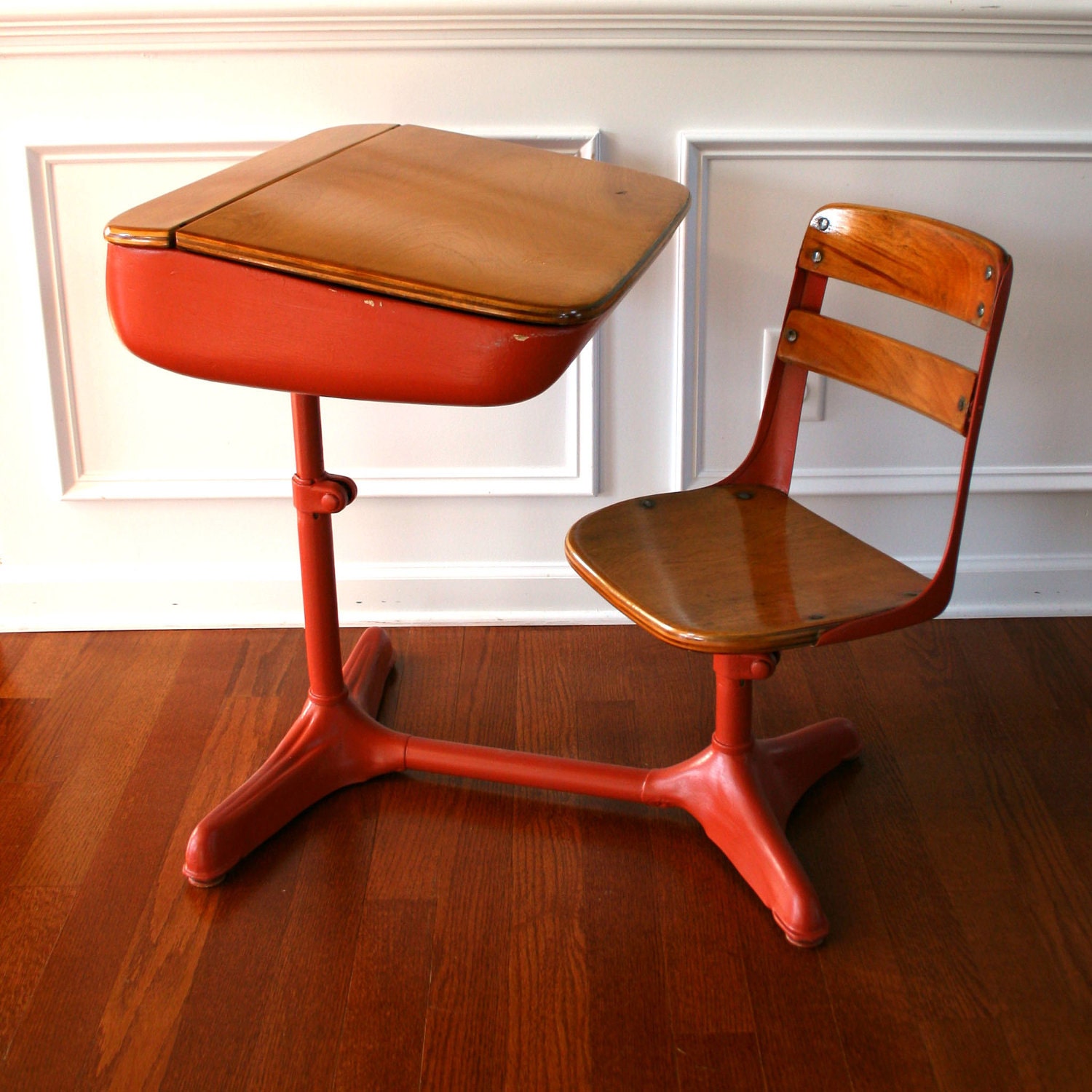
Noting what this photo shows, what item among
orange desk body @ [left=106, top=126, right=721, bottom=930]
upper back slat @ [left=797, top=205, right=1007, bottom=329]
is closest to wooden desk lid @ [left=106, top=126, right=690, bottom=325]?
orange desk body @ [left=106, top=126, right=721, bottom=930]

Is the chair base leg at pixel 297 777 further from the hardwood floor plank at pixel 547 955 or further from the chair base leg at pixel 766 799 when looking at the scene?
the chair base leg at pixel 766 799

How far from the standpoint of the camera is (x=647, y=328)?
1992 millimetres

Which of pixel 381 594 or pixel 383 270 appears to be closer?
pixel 383 270

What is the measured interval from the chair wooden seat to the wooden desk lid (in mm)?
381

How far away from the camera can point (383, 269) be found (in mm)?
1116

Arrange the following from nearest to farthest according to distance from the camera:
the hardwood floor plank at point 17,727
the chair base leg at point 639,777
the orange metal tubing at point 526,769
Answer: the chair base leg at point 639,777
the orange metal tubing at point 526,769
the hardwood floor plank at point 17,727

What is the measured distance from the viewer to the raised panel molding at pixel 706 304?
1.88m

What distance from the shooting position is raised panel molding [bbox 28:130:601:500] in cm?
199

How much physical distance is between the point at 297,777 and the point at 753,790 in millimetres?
610

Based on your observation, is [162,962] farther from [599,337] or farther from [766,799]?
[599,337]

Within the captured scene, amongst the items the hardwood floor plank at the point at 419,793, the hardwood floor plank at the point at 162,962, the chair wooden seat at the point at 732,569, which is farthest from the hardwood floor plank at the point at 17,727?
the chair wooden seat at the point at 732,569

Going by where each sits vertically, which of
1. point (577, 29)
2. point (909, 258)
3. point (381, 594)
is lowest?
point (381, 594)

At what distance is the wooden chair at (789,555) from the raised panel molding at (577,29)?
0.37 meters

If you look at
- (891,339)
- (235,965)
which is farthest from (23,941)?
(891,339)
